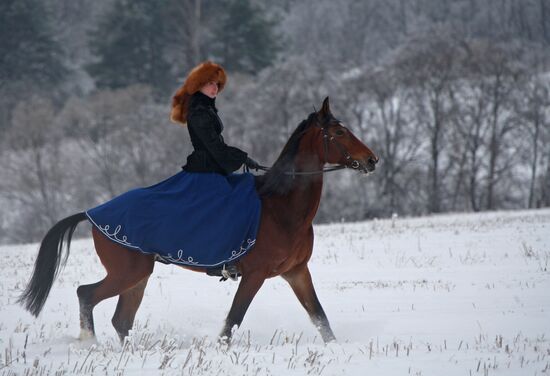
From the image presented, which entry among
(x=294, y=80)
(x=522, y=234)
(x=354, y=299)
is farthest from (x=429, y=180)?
(x=354, y=299)

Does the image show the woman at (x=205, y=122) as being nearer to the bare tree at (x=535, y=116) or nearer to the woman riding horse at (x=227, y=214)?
the woman riding horse at (x=227, y=214)

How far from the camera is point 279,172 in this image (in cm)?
679

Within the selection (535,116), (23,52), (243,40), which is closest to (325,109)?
(535,116)

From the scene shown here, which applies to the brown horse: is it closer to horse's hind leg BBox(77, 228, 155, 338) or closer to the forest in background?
horse's hind leg BBox(77, 228, 155, 338)

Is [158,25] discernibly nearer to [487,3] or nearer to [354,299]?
[487,3]

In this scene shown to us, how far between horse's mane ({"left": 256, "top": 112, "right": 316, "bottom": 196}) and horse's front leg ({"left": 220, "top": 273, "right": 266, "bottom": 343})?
892 mm

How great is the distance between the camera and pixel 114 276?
22.1 feet

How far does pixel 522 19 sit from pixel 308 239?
48881 millimetres

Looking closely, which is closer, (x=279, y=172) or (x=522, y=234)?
(x=279, y=172)

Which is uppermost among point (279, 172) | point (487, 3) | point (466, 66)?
point (487, 3)

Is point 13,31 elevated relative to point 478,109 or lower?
elevated

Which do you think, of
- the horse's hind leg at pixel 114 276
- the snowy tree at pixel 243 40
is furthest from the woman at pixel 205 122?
the snowy tree at pixel 243 40

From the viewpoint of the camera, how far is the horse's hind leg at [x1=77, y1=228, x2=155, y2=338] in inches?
265

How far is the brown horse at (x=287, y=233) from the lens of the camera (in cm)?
652
